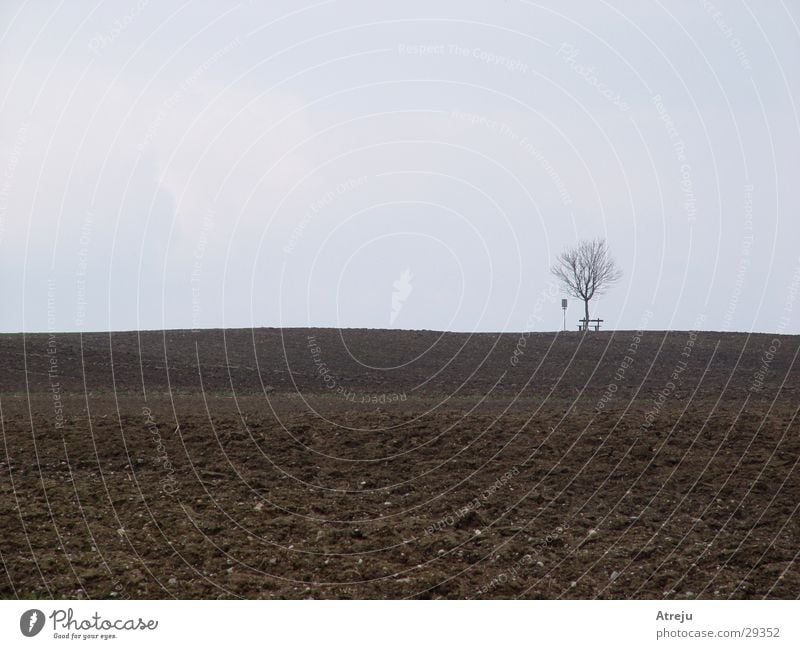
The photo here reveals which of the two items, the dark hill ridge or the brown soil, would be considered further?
the dark hill ridge

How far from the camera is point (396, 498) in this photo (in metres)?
13.5

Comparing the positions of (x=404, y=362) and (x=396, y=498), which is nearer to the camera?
(x=396, y=498)

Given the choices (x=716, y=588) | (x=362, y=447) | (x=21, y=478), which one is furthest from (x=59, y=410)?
(x=716, y=588)

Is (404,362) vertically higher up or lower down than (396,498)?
higher up

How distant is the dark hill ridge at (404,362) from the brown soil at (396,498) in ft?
13.0

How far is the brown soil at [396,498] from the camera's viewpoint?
11.0 meters

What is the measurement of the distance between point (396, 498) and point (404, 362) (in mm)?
18998

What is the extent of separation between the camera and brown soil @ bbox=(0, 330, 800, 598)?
11.0 meters

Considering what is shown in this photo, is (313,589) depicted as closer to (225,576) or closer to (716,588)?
(225,576)

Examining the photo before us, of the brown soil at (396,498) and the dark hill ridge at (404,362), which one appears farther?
the dark hill ridge at (404,362)

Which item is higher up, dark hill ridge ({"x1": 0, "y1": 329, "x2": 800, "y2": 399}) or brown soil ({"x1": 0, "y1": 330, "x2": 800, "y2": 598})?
dark hill ridge ({"x1": 0, "y1": 329, "x2": 800, "y2": 399})

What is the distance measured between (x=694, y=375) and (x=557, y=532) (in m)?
19.3

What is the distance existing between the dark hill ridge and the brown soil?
396 cm

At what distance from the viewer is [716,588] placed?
1087cm
